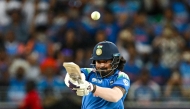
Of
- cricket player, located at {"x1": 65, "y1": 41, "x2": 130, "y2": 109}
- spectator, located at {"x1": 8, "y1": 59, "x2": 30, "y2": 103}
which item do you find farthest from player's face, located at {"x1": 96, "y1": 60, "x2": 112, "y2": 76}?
spectator, located at {"x1": 8, "y1": 59, "x2": 30, "y2": 103}

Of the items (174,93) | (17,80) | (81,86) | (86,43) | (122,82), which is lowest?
(174,93)

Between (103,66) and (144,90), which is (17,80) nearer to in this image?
(144,90)

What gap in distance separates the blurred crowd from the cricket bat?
641 centimetres

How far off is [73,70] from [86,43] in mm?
8210

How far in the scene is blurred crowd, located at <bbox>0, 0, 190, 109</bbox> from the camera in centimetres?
1358

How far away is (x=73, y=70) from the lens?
6.88 m

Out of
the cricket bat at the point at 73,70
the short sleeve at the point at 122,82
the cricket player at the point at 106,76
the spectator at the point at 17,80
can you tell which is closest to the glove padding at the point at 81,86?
the cricket bat at the point at 73,70

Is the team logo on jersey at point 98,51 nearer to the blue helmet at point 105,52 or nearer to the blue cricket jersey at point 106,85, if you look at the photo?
the blue helmet at point 105,52

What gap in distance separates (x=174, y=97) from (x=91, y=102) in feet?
19.0

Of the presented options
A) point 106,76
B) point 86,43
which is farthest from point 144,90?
point 106,76

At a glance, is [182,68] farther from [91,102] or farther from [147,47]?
[91,102]

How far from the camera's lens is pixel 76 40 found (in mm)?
15023

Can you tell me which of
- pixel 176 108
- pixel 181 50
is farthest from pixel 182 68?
pixel 176 108

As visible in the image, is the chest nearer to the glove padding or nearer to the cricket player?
the cricket player
